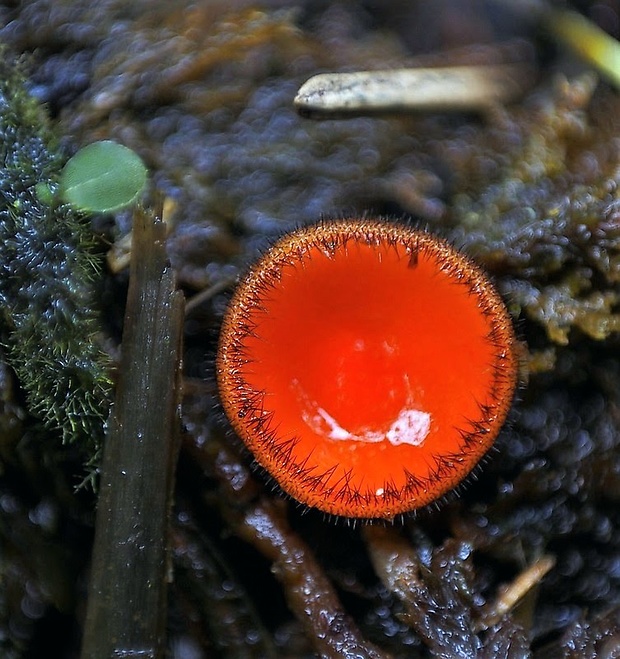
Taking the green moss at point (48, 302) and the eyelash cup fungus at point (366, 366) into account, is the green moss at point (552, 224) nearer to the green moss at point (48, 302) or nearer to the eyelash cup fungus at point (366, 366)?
the eyelash cup fungus at point (366, 366)

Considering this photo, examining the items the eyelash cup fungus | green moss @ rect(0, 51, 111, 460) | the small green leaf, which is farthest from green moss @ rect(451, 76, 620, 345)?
green moss @ rect(0, 51, 111, 460)

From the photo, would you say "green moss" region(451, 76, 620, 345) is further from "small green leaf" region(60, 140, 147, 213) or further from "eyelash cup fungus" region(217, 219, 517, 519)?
"small green leaf" region(60, 140, 147, 213)

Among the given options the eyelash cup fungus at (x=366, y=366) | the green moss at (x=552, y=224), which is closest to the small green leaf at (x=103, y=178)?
the eyelash cup fungus at (x=366, y=366)

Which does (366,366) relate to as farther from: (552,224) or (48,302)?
(48,302)

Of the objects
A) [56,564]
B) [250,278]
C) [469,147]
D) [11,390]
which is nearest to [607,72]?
[469,147]

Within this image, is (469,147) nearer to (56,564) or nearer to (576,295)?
(576,295)

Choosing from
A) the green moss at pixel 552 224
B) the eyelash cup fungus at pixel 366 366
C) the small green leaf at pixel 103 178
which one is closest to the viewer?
the eyelash cup fungus at pixel 366 366
